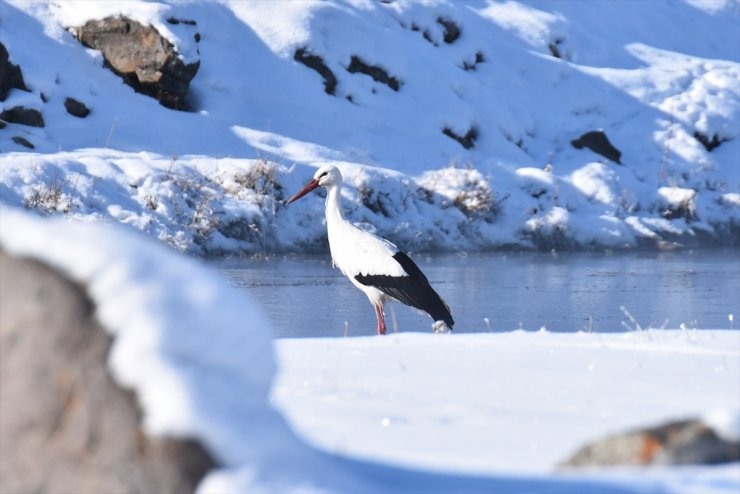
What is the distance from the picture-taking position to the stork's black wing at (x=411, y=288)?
32.9 feet

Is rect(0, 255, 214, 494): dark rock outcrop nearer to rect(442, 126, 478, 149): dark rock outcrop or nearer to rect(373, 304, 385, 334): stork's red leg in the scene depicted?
rect(373, 304, 385, 334): stork's red leg

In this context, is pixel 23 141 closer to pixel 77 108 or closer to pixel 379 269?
pixel 77 108

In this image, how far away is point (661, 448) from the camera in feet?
10.5

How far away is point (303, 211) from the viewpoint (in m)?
17.0

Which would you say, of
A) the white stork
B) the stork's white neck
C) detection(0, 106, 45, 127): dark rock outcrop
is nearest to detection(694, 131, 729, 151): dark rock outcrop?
detection(0, 106, 45, 127): dark rock outcrop

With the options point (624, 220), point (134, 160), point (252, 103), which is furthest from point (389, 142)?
point (134, 160)

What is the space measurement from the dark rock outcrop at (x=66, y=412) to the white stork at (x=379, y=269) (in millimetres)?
7012

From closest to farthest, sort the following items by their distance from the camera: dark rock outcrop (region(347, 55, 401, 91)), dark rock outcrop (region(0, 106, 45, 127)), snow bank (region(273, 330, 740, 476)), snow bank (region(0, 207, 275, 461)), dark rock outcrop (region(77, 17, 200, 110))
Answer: snow bank (region(0, 207, 275, 461))
snow bank (region(273, 330, 740, 476))
dark rock outcrop (region(0, 106, 45, 127))
dark rock outcrop (region(77, 17, 200, 110))
dark rock outcrop (region(347, 55, 401, 91))

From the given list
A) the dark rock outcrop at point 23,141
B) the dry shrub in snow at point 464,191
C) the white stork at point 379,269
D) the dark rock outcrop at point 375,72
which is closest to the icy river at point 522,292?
the white stork at point 379,269

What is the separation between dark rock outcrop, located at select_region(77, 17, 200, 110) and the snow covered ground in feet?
49.2

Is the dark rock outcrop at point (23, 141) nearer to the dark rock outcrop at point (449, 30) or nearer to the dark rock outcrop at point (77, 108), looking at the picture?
the dark rock outcrop at point (77, 108)

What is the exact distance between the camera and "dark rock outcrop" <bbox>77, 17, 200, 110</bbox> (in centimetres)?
1928

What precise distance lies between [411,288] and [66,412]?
7432 millimetres

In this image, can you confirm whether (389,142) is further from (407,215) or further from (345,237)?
(345,237)
